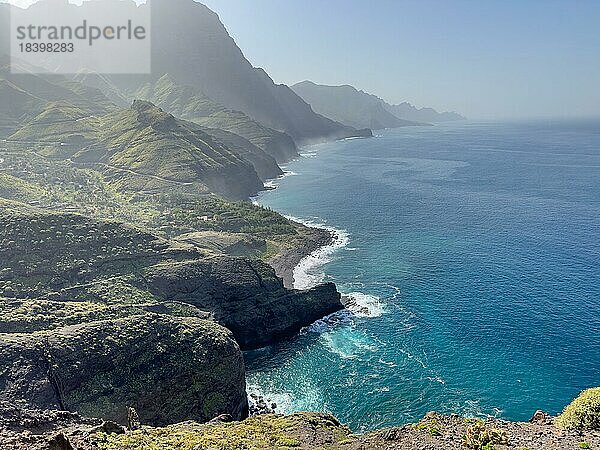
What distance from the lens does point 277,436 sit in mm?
49250

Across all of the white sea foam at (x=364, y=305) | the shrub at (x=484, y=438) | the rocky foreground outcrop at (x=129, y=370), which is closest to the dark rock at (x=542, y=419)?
the shrub at (x=484, y=438)

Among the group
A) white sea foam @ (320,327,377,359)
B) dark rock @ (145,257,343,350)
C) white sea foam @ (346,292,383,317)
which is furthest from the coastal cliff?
white sea foam @ (346,292,383,317)

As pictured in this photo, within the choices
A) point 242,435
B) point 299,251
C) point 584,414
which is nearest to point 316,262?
point 299,251

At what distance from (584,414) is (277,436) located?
93.6 feet

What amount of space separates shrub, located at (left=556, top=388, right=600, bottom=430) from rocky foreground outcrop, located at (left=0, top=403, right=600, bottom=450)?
33.2 inches

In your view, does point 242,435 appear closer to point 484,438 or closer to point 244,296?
point 484,438

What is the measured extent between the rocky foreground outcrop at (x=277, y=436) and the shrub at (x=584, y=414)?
844 millimetres

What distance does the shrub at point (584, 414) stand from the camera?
3866cm

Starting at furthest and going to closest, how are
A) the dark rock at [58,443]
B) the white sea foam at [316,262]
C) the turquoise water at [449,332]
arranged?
the white sea foam at [316,262]
the turquoise water at [449,332]
the dark rock at [58,443]

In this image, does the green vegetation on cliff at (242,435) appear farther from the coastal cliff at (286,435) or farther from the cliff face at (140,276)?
the cliff face at (140,276)

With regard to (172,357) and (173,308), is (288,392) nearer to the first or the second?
(172,357)

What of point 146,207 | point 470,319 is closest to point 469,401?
point 470,319

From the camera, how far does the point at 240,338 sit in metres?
96.0

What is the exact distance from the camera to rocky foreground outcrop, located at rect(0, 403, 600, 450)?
3619cm
